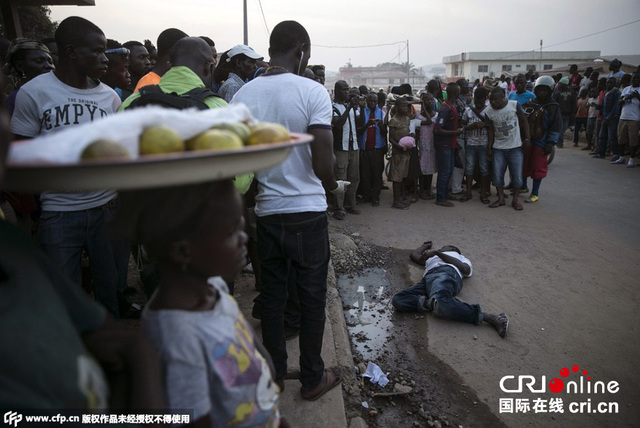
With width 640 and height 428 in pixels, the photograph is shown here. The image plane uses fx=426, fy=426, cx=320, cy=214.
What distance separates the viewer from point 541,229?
612 cm

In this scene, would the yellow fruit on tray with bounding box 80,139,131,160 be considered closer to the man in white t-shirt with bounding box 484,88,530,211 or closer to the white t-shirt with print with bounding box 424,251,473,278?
the white t-shirt with print with bounding box 424,251,473,278

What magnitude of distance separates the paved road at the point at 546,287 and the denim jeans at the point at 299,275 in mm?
1379

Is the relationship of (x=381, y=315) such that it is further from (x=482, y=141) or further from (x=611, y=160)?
(x=611, y=160)

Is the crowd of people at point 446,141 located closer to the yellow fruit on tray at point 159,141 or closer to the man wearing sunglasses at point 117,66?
the man wearing sunglasses at point 117,66

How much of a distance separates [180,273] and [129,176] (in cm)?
47

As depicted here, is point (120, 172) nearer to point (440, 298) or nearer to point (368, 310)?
point (440, 298)

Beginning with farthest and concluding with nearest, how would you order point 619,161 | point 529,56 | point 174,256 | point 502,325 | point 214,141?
point 529,56
point 619,161
point 502,325
point 174,256
point 214,141

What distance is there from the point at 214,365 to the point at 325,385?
1712 mm

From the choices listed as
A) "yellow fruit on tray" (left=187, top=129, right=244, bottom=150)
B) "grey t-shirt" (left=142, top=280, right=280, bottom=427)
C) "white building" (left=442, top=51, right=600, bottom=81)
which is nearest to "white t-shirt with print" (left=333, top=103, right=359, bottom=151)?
"grey t-shirt" (left=142, top=280, right=280, bottom=427)

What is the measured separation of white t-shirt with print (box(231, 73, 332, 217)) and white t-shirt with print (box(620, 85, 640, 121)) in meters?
9.90

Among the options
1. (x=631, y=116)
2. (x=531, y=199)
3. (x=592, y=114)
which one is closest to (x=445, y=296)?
(x=531, y=199)

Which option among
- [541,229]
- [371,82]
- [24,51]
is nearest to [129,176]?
[24,51]

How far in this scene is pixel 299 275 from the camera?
2.48m

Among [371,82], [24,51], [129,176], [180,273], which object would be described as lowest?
[180,273]
